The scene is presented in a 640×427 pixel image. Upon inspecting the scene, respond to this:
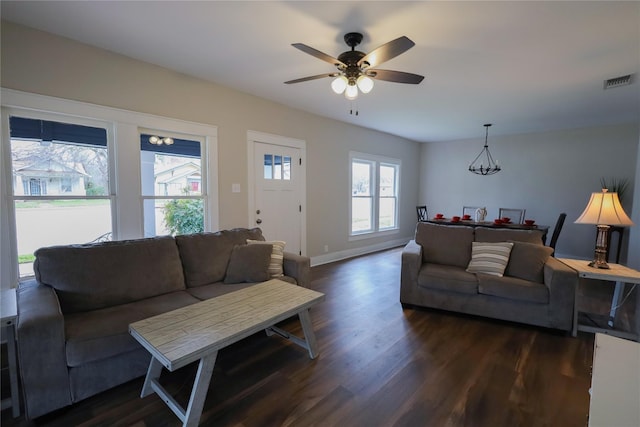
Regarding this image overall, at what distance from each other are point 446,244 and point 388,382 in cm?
196

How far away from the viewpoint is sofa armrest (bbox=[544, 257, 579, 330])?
2.55 metres

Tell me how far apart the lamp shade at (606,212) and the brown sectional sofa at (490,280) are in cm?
46

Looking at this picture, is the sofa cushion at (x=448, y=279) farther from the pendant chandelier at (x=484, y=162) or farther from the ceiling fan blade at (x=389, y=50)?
the pendant chandelier at (x=484, y=162)

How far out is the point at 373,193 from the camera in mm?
6293

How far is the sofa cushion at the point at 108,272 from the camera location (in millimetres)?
2020

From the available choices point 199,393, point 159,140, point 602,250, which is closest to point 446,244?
point 602,250

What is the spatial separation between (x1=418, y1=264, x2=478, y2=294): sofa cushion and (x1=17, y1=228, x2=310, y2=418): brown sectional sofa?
1298 mm

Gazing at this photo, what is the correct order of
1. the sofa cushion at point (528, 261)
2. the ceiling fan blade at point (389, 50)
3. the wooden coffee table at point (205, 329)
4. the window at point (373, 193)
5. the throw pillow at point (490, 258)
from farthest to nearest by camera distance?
the window at point (373, 193), the throw pillow at point (490, 258), the sofa cushion at point (528, 261), the ceiling fan blade at point (389, 50), the wooden coffee table at point (205, 329)

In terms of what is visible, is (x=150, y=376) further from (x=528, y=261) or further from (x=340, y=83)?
(x=528, y=261)

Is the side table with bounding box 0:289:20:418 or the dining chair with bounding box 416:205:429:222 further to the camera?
the dining chair with bounding box 416:205:429:222

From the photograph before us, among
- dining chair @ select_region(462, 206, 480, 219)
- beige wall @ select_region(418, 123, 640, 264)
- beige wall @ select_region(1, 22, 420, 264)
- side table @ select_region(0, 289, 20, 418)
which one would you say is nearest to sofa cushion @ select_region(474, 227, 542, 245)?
beige wall @ select_region(1, 22, 420, 264)

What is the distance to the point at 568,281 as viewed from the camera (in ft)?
8.36

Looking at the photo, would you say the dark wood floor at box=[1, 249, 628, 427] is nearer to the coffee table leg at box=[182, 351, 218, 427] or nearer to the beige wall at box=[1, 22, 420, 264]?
the coffee table leg at box=[182, 351, 218, 427]

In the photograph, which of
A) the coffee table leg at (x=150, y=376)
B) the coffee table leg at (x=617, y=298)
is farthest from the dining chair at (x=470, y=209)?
the coffee table leg at (x=150, y=376)
